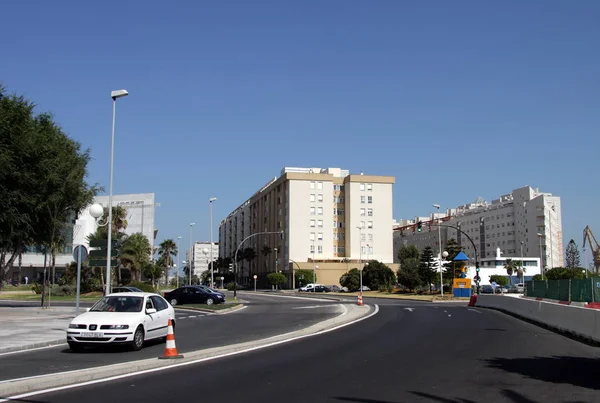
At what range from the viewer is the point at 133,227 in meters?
149

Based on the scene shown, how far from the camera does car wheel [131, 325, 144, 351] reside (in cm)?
1491

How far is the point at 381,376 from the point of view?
1078 centimetres

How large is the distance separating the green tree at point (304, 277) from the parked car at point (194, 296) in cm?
6943

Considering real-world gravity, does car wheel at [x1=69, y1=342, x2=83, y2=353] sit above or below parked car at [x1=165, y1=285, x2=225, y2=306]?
above

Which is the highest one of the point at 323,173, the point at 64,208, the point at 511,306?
the point at 323,173

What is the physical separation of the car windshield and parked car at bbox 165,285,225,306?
26.4 meters

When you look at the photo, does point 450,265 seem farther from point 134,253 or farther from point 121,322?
point 121,322

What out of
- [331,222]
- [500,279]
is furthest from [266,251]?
[500,279]

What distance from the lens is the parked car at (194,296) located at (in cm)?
4256

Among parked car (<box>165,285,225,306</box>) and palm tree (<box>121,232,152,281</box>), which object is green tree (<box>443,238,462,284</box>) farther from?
parked car (<box>165,285,225,306</box>)

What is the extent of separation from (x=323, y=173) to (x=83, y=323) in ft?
375

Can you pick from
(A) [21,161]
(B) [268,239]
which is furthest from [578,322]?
(B) [268,239]

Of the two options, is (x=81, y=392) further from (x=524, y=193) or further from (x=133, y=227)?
(x=524, y=193)

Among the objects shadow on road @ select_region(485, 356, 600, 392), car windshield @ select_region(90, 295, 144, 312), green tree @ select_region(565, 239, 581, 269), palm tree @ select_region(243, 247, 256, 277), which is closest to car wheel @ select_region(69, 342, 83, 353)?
car windshield @ select_region(90, 295, 144, 312)
